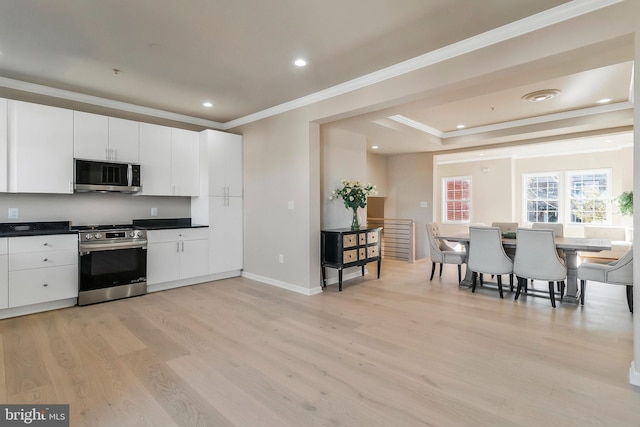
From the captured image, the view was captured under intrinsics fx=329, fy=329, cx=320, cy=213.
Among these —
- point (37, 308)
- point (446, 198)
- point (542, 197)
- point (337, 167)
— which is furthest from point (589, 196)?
point (37, 308)

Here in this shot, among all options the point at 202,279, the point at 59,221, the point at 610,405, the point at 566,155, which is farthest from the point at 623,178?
the point at 59,221

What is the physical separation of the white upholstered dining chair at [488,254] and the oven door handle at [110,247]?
4.36 m

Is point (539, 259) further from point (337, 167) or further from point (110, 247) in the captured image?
point (110, 247)

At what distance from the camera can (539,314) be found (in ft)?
11.8

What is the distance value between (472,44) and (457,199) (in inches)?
304

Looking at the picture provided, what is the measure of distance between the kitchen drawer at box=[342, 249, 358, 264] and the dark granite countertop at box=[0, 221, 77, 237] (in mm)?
3259

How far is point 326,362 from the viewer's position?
2.47 m

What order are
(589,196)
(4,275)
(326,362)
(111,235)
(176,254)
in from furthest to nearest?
(589,196)
(176,254)
(111,235)
(4,275)
(326,362)

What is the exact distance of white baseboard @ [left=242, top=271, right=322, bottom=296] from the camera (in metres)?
4.41

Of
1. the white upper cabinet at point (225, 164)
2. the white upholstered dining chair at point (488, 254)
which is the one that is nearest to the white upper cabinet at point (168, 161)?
the white upper cabinet at point (225, 164)

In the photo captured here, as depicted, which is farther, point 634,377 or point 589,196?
point 589,196

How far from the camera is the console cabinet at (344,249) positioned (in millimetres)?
4477

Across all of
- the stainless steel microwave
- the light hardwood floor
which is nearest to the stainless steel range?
the light hardwood floor

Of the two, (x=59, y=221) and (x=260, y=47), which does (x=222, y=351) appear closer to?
(x=260, y=47)
